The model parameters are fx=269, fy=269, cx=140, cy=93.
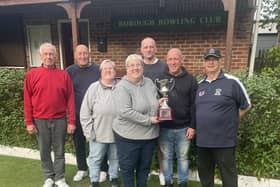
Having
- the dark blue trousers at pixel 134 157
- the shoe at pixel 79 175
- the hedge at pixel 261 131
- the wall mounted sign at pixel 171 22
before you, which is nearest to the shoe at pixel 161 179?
the hedge at pixel 261 131

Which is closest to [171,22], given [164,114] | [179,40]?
[179,40]

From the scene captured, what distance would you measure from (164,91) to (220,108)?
56 centimetres

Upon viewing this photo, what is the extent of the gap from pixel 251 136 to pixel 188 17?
3682 millimetres

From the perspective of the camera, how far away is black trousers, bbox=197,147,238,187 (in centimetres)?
252

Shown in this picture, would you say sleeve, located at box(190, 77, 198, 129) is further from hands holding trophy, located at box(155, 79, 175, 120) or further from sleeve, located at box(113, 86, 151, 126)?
sleeve, located at box(113, 86, 151, 126)

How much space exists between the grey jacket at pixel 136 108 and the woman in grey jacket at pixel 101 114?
0.27 meters

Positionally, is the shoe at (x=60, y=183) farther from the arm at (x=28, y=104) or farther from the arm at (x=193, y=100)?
the arm at (x=193, y=100)

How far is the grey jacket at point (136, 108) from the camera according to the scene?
2473 millimetres

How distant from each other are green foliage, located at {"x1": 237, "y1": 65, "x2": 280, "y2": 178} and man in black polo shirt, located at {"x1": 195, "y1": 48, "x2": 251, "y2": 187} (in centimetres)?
61

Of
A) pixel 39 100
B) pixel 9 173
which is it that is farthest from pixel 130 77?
pixel 9 173

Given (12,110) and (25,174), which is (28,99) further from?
(12,110)

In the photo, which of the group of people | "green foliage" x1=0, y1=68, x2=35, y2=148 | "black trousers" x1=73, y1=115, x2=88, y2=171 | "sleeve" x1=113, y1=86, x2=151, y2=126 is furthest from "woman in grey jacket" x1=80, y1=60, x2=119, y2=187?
"green foliage" x1=0, y1=68, x2=35, y2=148

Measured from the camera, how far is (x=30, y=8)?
7.23 m

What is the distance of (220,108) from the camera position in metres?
2.42
